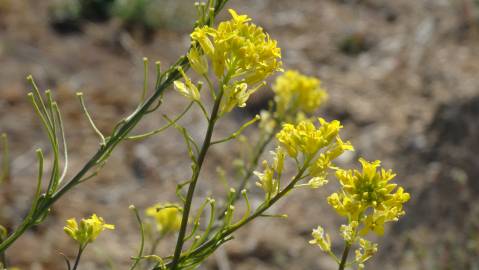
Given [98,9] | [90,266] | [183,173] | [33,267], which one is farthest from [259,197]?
[98,9]

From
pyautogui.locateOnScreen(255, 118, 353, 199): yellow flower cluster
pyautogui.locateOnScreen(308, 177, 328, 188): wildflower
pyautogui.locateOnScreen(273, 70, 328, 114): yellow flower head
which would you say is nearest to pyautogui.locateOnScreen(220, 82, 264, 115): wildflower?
pyautogui.locateOnScreen(255, 118, 353, 199): yellow flower cluster

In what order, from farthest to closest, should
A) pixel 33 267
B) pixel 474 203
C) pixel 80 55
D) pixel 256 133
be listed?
pixel 80 55, pixel 256 133, pixel 474 203, pixel 33 267

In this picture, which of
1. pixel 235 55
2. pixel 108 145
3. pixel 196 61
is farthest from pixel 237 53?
pixel 108 145

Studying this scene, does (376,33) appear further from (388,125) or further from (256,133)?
(256,133)

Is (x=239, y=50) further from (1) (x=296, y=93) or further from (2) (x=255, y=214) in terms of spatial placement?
(1) (x=296, y=93)

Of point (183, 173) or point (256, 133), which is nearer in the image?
point (183, 173)

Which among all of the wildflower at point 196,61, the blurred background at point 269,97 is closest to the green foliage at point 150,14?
the blurred background at point 269,97

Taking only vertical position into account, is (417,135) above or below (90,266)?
above
